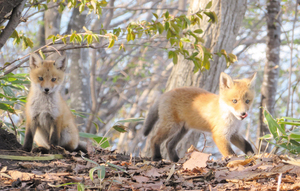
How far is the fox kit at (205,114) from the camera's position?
502 cm

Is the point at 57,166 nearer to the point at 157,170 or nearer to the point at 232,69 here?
→ the point at 157,170

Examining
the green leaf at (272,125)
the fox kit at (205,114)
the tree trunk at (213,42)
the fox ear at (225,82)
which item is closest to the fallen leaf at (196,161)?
the green leaf at (272,125)

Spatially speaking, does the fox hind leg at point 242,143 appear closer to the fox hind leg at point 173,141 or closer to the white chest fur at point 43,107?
the fox hind leg at point 173,141

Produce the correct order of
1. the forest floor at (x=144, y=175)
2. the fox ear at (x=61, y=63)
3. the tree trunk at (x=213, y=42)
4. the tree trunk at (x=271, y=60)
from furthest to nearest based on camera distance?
the tree trunk at (x=271, y=60) → the tree trunk at (x=213, y=42) → the fox ear at (x=61, y=63) → the forest floor at (x=144, y=175)

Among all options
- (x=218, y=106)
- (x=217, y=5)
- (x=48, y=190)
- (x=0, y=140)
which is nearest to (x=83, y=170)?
(x=48, y=190)

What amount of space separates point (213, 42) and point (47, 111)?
3585 mm

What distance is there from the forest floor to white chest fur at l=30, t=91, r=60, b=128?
2.11 ft

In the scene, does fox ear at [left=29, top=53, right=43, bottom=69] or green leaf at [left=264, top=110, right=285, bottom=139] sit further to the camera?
fox ear at [left=29, top=53, right=43, bottom=69]

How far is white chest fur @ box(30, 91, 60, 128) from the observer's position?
13.5 feet

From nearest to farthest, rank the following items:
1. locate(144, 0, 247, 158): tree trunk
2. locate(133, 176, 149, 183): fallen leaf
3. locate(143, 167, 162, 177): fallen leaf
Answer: locate(133, 176, 149, 183): fallen leaf
locate(143, 167, 162, 177): fallen leaf
locate(144, 0, 247, 158): tree trunk

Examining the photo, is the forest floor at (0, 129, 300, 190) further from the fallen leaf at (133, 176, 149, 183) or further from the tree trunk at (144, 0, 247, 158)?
the tree trunk at (144, 0, 247, 158)

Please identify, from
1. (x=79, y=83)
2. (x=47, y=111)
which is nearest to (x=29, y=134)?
(x=47, y=111)

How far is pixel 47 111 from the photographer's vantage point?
4125 millimetres

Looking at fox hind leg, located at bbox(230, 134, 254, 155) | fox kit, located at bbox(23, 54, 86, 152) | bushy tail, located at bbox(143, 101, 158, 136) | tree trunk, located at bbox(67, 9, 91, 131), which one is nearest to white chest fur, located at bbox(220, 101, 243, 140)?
fox hind leg, located at bbox(230, 134, 254, 155)
